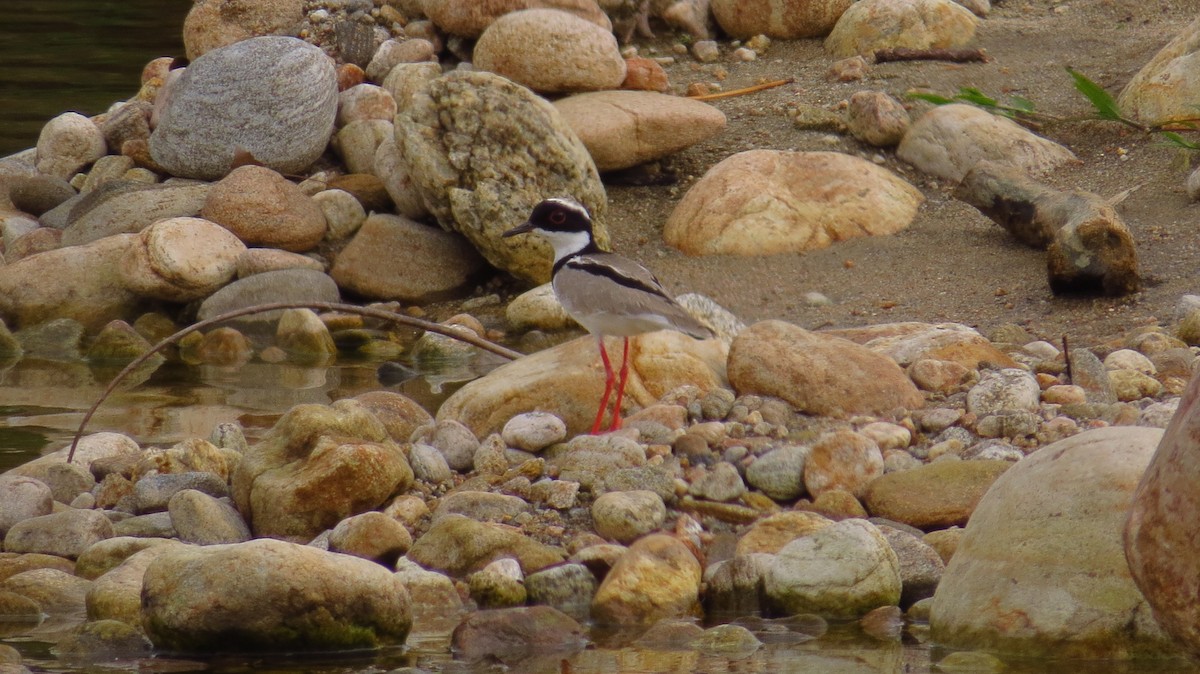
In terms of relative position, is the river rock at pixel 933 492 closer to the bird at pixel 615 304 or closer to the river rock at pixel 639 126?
the bird at pixel 615 304

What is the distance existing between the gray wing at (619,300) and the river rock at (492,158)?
3.24m

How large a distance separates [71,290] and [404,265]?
225cm

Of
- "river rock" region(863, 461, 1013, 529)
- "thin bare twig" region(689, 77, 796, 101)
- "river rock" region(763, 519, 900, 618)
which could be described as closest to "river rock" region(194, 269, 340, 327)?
"thin bare twig" region(689, 77, 796, 101)

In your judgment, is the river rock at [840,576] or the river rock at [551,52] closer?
the river rock at [840,576]

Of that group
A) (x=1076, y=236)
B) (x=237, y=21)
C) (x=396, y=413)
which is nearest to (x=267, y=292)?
(x=396, y=413)

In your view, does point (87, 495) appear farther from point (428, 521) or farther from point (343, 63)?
point (343, 63)

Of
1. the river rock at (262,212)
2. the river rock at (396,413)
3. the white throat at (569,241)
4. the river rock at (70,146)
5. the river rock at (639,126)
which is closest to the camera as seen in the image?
the river rock at (396,413)

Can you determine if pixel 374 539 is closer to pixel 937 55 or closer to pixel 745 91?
pixel 745 91

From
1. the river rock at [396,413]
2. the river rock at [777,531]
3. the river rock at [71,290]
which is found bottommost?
the river rock at [71,290]

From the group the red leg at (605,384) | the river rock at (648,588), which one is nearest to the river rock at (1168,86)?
the red leg at (605,384)

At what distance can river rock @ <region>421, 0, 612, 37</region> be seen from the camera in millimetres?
11898

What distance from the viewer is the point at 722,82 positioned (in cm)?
1259

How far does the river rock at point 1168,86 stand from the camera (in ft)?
34.8

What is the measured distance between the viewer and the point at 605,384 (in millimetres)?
7031
